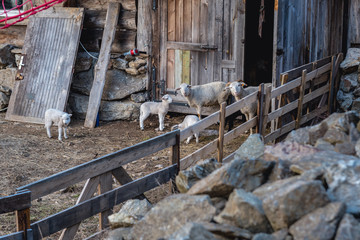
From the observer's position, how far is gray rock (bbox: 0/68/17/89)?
41.2 feet

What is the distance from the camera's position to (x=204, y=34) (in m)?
11.0

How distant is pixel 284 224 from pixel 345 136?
1.31 meters

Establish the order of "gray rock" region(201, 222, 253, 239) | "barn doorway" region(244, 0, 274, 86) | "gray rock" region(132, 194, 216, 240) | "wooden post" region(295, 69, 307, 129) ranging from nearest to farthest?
"gray rock" region(201, 222, 253, 239)
"gray rock" region(132, 194, 216, 240)
"wooden post" region(295, 69, 307, 129)
"barn doorway" region(244, 0, 274, 86)

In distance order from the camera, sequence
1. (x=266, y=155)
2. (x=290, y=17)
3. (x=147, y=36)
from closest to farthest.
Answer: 1. (x=266, y=155)
2. (x=290, y=17)
3. (x=147, y=36)

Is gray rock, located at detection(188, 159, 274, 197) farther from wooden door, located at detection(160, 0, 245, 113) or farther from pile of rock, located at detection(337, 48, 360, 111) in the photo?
wooden door, located at detection(160, 0, 245, 113)

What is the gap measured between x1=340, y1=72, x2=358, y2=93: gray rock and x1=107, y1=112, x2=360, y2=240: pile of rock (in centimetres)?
546

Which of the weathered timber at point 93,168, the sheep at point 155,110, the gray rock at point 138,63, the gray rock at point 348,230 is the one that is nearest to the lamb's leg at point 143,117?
the sheep at point 155,110

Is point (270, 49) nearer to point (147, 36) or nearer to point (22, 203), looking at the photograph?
point (147, 36)

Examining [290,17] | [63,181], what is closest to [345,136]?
[63,181]

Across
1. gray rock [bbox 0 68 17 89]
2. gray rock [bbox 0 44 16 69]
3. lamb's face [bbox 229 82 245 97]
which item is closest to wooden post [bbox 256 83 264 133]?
lamb's face [bbox 229 82 245 97]

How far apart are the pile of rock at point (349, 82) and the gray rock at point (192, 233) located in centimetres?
678

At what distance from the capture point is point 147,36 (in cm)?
1160

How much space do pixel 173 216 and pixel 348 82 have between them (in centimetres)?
683

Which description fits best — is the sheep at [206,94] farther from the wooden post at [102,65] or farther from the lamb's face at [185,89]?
the wooden post at [102,65]
